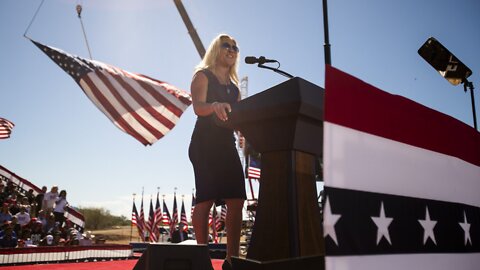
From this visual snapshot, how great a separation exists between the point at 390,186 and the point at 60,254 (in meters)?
5.95

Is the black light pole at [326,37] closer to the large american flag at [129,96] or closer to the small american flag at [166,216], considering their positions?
the large american flag at [129,96]

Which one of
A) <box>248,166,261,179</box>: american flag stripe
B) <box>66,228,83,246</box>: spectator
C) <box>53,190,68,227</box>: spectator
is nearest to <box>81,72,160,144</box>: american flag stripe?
<box>66,228,83,246</box>: spectator

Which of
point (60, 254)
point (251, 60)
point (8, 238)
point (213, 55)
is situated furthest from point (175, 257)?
point (8, 238)

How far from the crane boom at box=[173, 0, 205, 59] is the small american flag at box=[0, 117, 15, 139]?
975cm

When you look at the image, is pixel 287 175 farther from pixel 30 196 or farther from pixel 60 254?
pixel 30 196

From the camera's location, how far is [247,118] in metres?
1.46

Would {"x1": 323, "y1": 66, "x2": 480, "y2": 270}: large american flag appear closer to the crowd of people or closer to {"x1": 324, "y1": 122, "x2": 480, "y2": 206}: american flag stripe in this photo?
{"x1": 324, "y1": 122, "x2": 480, "y2": 206}: american flag stripe

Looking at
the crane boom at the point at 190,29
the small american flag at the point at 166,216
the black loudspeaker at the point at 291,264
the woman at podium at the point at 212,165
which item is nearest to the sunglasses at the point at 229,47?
the woman at podium at the point at 212,165

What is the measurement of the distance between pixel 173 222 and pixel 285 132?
2491 centimetres

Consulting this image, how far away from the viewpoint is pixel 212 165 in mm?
1938

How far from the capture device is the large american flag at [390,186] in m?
1.01

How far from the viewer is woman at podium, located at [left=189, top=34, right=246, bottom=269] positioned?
1.91m

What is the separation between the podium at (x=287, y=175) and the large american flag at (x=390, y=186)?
0.71ft

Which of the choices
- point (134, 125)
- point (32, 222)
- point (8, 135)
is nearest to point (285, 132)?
point (134, 125)
